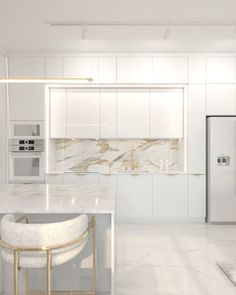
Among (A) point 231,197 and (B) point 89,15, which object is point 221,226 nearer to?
→ (A) point 231,197

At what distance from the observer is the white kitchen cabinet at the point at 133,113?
5973 mm

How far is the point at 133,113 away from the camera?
19.6ft

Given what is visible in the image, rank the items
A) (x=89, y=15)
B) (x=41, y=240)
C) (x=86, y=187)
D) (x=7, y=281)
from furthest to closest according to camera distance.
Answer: (x=89, y=15), (x=86, y=187), (x=7, y=281), (x=41, y=240)

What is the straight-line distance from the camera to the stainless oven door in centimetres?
587

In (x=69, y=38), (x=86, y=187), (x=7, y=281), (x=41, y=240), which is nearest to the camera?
(x=41, y=240)

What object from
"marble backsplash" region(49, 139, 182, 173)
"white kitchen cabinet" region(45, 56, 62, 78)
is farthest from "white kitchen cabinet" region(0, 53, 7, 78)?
"marble backsplash" region(49, 139, 182, 173)

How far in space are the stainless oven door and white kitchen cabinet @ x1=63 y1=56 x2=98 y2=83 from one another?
4.48 feet

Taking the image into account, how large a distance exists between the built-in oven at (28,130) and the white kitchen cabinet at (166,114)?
1.76 meters

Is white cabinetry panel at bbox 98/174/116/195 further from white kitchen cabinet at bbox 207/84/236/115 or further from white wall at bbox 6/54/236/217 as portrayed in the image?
white kitchen cabinet at bbox 207/84/236/115

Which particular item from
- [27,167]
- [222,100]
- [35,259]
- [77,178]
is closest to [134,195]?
[77,178]

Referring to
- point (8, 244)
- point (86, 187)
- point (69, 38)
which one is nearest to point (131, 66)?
point (69, 38)

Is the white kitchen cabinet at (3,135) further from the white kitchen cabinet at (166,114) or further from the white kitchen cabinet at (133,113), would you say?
the white kitchen cabinet at (166,114)

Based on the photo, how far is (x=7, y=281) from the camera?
3.03m

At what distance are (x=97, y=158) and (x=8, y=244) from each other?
162 inches
